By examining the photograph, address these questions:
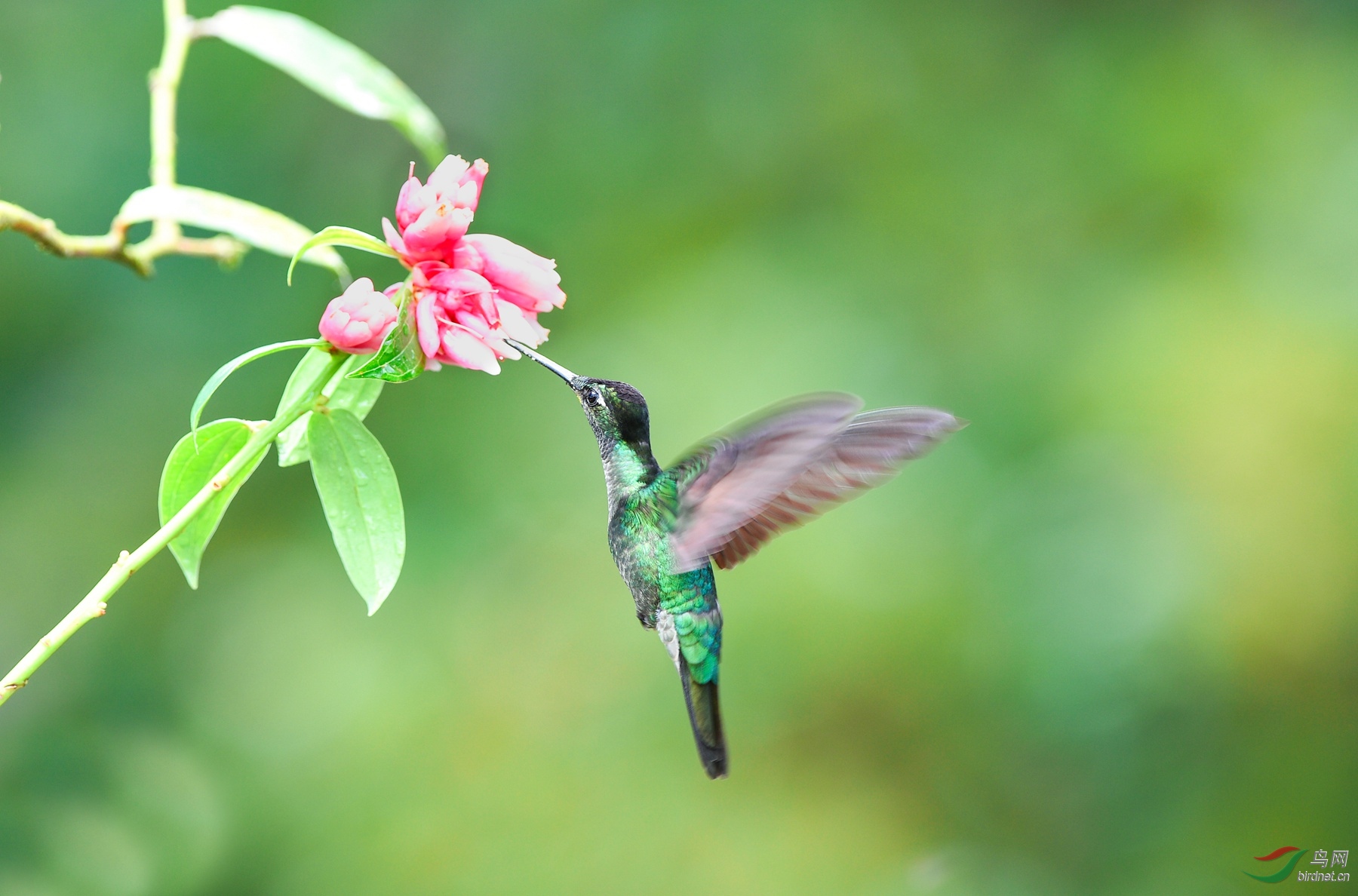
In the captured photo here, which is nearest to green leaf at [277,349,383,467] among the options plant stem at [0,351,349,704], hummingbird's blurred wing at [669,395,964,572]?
plant stem at [0,351,349,704]

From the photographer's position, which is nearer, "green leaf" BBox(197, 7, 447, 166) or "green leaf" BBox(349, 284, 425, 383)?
"green leaf" BBox(349, 284, 425, 383)

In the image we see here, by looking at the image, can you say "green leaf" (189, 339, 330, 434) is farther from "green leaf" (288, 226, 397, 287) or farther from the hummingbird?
the hummingbird

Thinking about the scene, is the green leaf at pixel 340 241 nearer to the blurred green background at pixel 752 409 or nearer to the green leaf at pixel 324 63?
the green leaf at pixel 324 63

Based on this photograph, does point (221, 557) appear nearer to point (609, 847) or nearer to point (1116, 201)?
point (609, 847)

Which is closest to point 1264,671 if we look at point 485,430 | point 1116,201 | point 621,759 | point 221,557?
point 1116,201

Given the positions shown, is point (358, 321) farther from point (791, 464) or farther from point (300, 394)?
point (791, 464)

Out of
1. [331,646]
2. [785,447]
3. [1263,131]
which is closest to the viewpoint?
[785,447]
